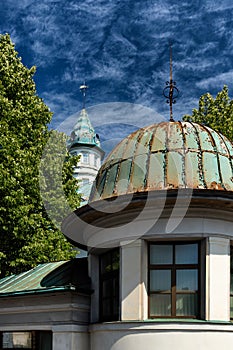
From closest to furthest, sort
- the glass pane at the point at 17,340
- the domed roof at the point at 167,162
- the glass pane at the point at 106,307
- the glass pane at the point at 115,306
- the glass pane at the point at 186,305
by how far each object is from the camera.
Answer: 1. the glass pane at the point at 186,305
2. the domed roof at the point at 167,162
3. the glass pane at the point at 115,306
4. the glass pane at the point at 106,307
5. the glass pane at the point at 17,340

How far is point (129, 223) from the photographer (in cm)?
1056

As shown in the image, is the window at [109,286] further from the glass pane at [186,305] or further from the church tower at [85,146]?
the church tower at [85,146]

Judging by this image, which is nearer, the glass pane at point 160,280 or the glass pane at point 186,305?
the glass pane at point 186,305

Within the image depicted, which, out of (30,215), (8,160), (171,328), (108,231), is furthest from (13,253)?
(171,328)

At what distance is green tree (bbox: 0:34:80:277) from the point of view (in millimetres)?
18484

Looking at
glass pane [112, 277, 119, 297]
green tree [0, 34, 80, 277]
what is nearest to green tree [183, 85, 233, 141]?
green tree [0, 34, 80, 277]

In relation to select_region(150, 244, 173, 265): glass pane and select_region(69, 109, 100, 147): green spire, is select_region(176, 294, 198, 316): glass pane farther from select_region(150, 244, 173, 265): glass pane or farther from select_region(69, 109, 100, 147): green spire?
select_region(69, 109, 100, 147): green spire

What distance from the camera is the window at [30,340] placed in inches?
470

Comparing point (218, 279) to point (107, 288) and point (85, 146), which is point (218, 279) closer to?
point (107, 288)

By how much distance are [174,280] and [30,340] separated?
4.11 m

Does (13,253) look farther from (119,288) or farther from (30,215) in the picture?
(119,288)

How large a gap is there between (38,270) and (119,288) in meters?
4.27

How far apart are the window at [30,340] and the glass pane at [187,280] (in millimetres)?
3536

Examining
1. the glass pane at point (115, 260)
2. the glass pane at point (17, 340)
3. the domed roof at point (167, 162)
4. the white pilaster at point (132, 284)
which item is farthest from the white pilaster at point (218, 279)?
the glass pane at point (17, 340)
